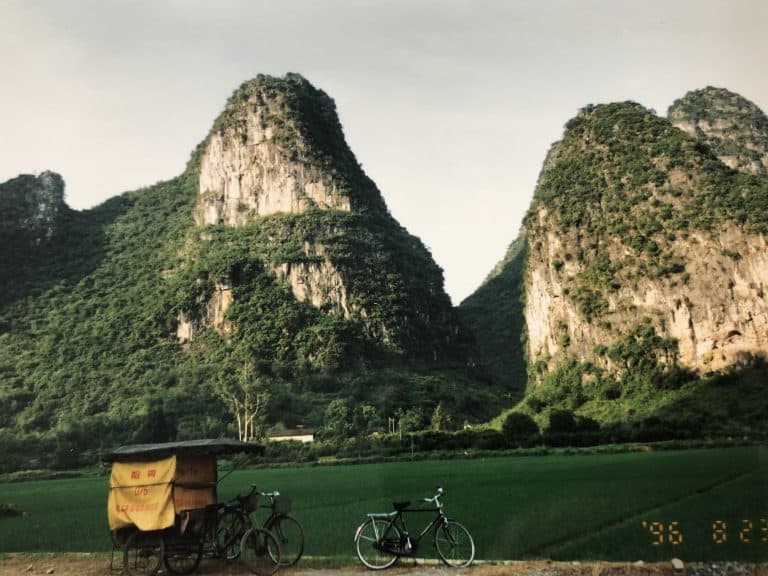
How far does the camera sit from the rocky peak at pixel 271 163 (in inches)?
3575

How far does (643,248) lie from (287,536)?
192 feet

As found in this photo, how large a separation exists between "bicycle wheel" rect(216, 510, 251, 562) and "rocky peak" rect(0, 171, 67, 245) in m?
100

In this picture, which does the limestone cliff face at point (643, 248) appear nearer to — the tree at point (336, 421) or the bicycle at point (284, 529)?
the tree at point (336, 421)

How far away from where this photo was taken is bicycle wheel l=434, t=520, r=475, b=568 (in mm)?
8773

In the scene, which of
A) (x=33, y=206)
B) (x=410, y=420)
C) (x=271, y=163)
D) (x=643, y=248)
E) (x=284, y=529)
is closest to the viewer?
(x=284, y=529)

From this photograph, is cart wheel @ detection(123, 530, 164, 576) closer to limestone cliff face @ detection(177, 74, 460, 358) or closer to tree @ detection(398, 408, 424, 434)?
tree @ detection(398, 408, 424, 434)

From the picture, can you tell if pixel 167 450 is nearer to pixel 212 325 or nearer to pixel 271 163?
pixel 212 325

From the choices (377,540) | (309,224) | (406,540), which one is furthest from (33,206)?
(406,540)

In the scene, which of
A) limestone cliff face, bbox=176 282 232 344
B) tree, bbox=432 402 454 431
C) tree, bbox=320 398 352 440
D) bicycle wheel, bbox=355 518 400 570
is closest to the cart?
bicycle wheel, bbox=355 518 400 570

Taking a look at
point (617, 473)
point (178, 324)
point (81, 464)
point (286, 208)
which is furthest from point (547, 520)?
point (286, 208)

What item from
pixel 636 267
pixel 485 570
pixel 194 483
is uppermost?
pixel 636 267

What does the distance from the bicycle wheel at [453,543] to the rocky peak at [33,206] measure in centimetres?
10199

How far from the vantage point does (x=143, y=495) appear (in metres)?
9.10

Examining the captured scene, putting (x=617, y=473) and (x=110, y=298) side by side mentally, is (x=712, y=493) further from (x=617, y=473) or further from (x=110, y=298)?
(x=110, y=298)
